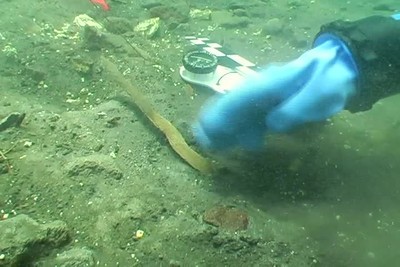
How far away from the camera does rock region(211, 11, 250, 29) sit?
204 inches

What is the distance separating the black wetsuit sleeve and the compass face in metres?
1.08

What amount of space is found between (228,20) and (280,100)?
3.32 meters

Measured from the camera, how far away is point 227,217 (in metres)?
2.21

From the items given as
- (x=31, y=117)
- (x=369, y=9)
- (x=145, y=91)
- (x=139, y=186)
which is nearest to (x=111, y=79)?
(x=145, y=91)

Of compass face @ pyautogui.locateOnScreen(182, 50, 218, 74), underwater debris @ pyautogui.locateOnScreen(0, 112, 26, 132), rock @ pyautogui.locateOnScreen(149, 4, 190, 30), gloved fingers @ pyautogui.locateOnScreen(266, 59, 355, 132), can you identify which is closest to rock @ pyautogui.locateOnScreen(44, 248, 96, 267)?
underwater debris @ pyautogui.locateOnScreen(0, 112, 26, 132)

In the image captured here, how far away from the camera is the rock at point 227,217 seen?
216 cm

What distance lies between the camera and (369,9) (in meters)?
6.59

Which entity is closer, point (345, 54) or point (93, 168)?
point (93, 168)

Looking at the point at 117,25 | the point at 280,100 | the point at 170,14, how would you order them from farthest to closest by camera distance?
1. the point at 170,14
2. the point at 117,25
3. the point at 280,100

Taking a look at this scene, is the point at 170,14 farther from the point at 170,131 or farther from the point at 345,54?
the point at 345,54

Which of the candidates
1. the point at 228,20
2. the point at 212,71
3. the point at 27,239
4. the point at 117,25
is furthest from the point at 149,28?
the point at 27,239

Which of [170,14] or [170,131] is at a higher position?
[170,131]

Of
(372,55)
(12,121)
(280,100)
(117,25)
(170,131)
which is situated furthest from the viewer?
(117,25)

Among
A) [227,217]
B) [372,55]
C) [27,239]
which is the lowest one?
[227,217]
